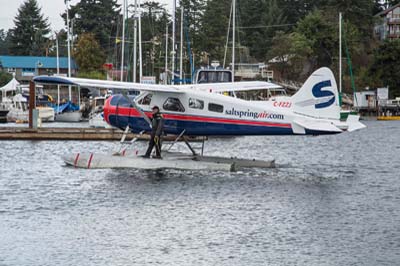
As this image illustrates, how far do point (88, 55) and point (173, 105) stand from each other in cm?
7152

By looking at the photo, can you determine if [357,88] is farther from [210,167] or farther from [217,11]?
[210,167]

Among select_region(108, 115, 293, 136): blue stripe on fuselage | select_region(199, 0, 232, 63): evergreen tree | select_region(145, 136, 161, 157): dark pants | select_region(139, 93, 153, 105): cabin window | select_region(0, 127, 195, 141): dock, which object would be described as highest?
select_region(199, 0, 232, 63): evergreen tree

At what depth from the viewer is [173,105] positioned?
24672 mm

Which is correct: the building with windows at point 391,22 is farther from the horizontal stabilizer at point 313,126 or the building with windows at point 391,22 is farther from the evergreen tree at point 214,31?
the horizontal stabilizer at point 313,126

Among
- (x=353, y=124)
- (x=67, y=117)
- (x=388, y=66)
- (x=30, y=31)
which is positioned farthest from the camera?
(x=30, y=31)

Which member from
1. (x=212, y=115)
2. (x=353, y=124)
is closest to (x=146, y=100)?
(x=212, y=115)

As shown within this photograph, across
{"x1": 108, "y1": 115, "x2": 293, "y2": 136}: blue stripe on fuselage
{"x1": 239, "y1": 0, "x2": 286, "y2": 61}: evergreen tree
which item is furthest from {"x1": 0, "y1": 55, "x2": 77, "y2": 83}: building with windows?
{"x1": 108, "y1": 115, "x2": 293, "y2": 136}: blue stripe on fuselage

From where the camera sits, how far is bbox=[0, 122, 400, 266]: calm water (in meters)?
14.2

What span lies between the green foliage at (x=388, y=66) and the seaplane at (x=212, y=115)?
60.3m

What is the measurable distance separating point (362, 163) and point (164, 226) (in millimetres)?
14869

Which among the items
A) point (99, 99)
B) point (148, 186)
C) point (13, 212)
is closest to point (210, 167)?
point (148, 186)

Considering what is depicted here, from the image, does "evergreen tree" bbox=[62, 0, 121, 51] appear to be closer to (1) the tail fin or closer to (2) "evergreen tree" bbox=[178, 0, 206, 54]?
(2) "evergreen tree" bbox=[178, 0, 206, 54]

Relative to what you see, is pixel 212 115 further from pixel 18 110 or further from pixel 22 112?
pixel 18 110

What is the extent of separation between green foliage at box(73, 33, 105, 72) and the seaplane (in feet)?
231
